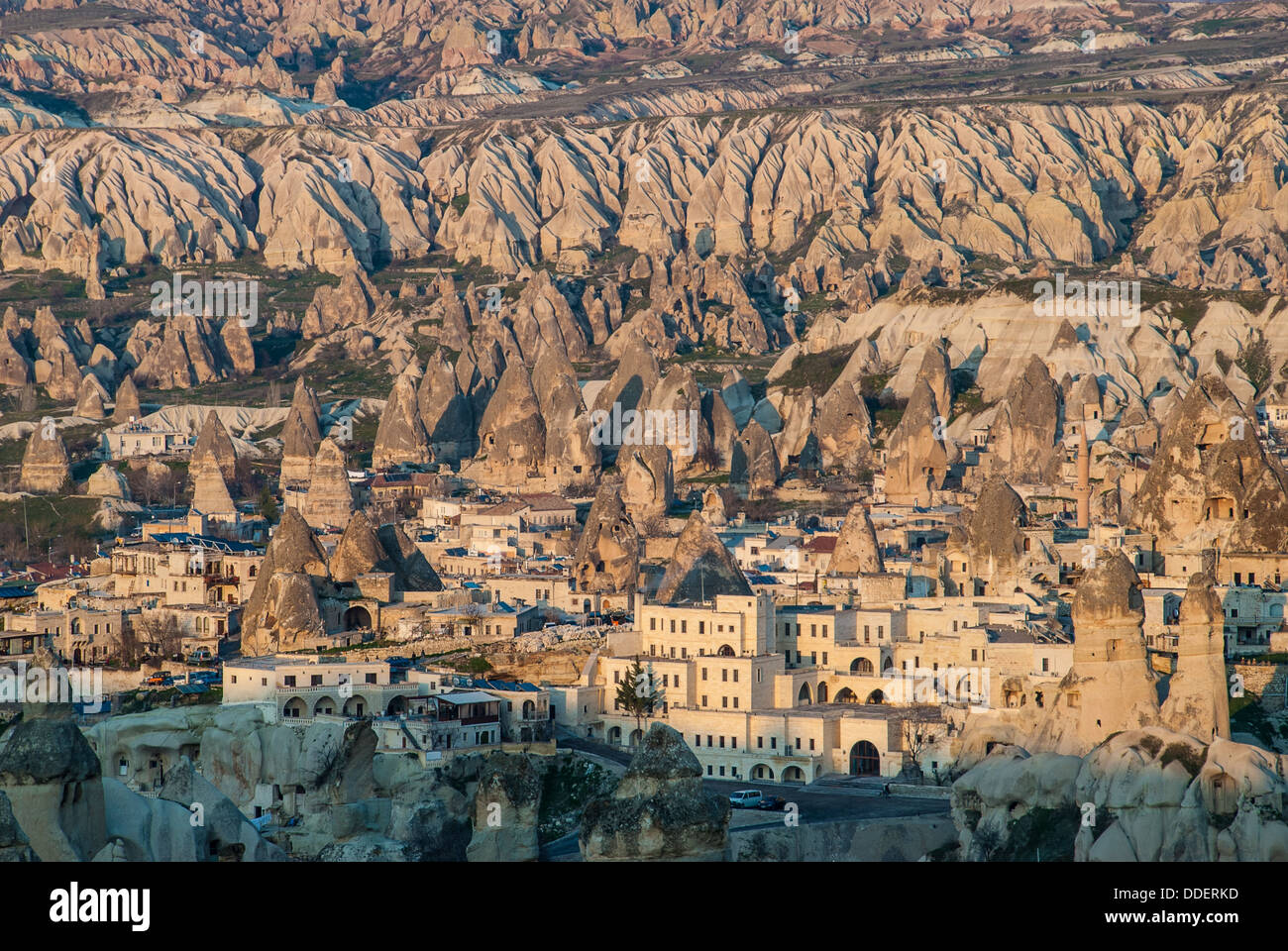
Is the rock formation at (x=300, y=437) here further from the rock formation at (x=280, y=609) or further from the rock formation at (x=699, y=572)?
the rock formation at (x=699, y=572)

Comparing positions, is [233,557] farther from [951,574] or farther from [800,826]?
[800,826]

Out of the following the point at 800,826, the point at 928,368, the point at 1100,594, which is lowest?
the point at 800,826

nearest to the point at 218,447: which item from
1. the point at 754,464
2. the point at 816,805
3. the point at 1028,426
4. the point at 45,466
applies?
the point at 45,466

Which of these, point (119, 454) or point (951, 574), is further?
point (119, 454)

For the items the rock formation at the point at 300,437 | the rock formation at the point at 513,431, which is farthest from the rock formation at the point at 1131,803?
the rock formation at the point at 300,437

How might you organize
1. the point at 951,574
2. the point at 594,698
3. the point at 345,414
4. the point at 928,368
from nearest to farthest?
the point at 594,698 → the point at 951,574 → the point at 928,368 → the point at 345,414
